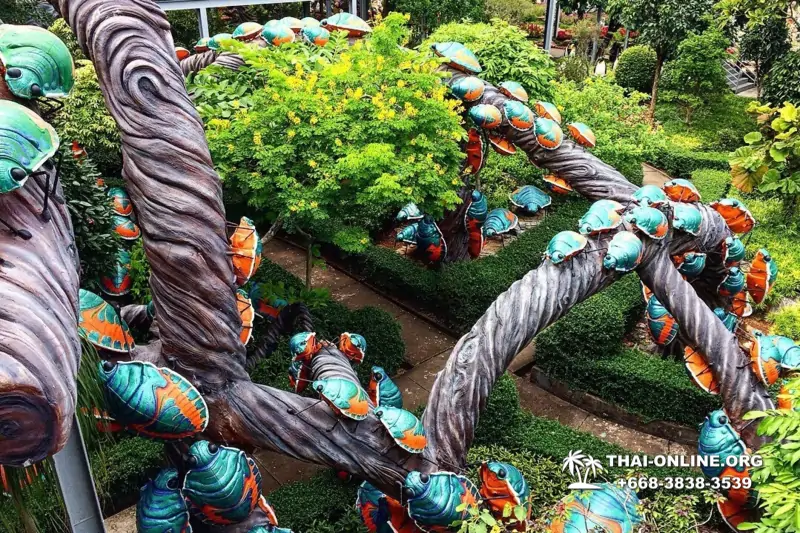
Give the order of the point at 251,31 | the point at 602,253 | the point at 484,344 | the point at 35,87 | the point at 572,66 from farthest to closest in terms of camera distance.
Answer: the point at 572,66 → the point at 251,31 → the point at 602,253 → the point at 484,344 → the point at 35,87

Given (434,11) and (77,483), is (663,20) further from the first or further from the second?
(77,483)

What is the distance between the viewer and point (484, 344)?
7.09 metres

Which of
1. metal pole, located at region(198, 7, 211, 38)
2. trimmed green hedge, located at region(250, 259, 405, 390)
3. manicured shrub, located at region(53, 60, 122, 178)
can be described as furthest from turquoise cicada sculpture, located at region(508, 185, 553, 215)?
metal pole, located at region(198, 7, 211, 38)

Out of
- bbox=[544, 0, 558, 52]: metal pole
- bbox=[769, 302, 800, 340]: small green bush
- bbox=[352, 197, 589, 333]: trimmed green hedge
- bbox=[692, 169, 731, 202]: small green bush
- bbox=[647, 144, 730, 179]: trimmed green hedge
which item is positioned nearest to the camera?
bbox=[769, 302, 800, 340]: small green bush

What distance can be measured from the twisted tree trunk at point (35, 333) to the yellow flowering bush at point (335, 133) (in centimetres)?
499

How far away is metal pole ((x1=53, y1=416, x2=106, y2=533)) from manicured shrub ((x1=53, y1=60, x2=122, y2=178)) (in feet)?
28.0

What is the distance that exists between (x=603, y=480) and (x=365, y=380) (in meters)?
3.54

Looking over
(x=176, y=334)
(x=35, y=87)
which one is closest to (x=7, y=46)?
(x=35, y=87)

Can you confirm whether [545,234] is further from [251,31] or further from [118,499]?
[118,499]

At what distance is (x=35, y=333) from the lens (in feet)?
9.34

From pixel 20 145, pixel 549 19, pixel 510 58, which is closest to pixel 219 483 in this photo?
pixel 20 145

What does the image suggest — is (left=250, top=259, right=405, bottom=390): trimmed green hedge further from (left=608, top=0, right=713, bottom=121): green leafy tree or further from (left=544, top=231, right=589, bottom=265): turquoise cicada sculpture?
(left=608, top=0, right=713, bottom=121): green leafy tree

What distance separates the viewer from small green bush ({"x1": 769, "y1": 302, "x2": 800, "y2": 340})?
436 inches

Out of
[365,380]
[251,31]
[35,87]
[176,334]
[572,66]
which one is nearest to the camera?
[35,87]
